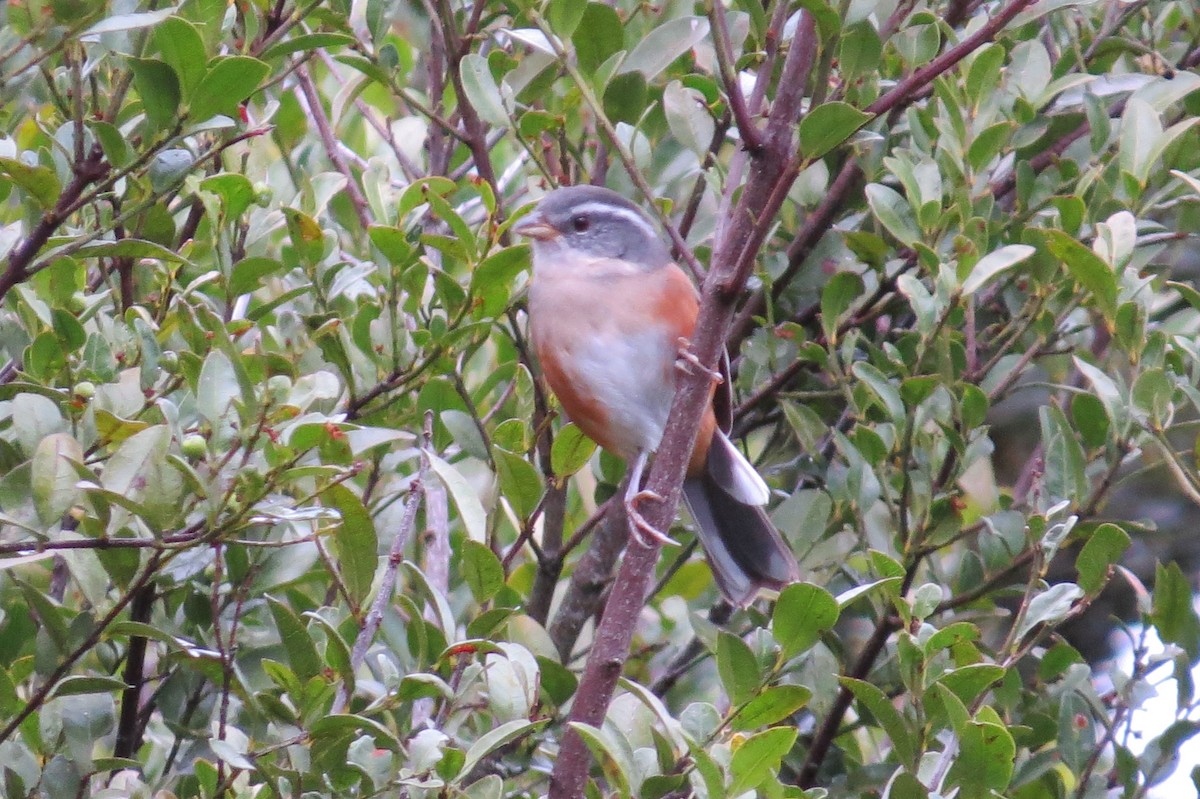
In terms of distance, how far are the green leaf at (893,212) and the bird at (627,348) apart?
794 millimetres

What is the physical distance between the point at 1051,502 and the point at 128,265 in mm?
2365

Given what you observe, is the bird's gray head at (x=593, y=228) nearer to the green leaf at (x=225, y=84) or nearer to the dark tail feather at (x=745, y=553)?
the dark tail feather at (x=745, y=553)

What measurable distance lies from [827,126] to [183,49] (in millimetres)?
1199

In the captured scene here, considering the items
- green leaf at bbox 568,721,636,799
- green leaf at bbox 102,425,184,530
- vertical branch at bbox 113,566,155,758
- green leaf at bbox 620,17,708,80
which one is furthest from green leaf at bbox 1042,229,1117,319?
vertical branch at bbox 113,566,155,758

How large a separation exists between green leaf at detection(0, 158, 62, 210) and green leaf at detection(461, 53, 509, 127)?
119 centimetres

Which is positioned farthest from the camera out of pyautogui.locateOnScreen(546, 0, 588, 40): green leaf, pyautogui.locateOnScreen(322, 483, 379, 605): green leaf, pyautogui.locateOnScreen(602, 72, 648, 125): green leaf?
pyautogui.locateOnScreen(602, 72, 648, 125): green leaf

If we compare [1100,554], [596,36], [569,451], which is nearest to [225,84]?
[596,36]

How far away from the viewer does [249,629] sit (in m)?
3.16

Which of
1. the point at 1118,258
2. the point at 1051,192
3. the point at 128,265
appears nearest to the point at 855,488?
the point at 1118,258

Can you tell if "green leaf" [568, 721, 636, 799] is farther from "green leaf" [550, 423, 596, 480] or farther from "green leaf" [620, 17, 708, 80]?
"green leaf" [620, 17, 708, 80]

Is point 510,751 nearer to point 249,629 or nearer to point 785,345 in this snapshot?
point 249,629

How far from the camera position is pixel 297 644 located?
2637mm

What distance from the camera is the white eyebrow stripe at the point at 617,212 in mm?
4133

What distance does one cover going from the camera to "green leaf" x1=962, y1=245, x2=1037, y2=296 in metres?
3.14
